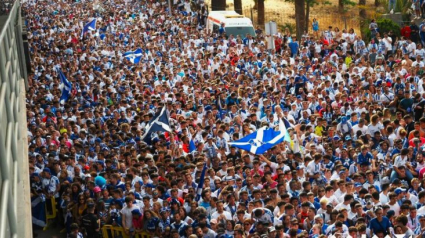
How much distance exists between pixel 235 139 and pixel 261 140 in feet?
3.64

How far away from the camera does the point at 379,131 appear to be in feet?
52.8

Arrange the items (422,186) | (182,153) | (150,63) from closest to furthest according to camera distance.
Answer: (422,186), (182,153), (150,63)

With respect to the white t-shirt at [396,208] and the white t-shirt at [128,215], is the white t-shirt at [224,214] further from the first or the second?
the white t-shirt at [396,208]

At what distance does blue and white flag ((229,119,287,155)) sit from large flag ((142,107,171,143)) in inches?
88.4

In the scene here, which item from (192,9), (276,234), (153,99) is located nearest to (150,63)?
(153,99)

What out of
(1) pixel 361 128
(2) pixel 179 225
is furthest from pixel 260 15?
(2) pixel 179 225

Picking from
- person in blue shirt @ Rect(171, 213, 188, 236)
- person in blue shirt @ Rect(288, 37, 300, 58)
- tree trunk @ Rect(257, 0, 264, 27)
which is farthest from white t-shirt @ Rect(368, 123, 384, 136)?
tree trunk @ Rect(257, 0, 264, 27)

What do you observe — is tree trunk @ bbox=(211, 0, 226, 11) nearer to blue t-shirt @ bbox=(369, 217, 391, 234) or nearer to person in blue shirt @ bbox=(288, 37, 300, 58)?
person in blue shirt @ bbox=(288, 37, 300, 58)

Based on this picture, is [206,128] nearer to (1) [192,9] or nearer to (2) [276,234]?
(2) [276,234]

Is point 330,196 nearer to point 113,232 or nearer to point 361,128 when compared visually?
point 113,232

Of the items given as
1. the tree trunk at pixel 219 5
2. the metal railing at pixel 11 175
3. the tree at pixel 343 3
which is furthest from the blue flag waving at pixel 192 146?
the tree at pixel 343 3

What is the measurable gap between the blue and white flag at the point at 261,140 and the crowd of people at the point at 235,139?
0.19 meters

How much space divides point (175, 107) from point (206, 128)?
5.30 ft

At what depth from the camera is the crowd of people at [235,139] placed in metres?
11.9
